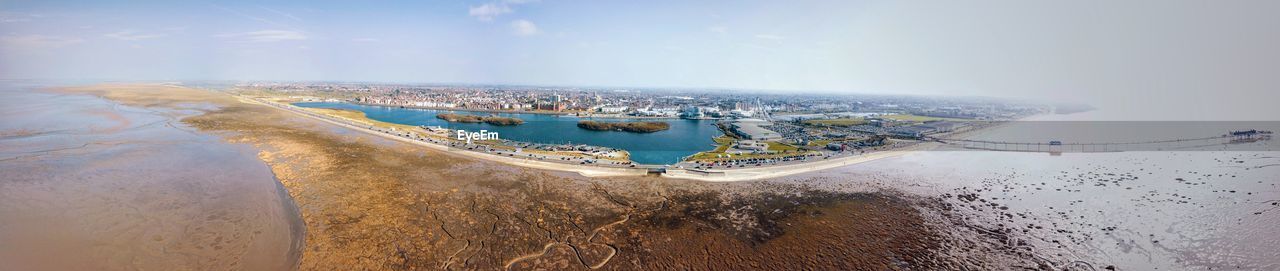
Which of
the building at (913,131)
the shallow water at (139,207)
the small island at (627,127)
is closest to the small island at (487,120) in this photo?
the small island at (627,127)

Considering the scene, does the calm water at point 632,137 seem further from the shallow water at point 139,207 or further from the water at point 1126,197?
the shallow water at point 139,207

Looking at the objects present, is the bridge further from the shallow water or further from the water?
the shallow water

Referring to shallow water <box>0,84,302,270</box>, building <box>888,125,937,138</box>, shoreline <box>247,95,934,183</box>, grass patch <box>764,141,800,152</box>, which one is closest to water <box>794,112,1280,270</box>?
shoreline <box>247,95,934,183</box>

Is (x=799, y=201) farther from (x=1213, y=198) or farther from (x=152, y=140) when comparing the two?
(x=152, y=140)

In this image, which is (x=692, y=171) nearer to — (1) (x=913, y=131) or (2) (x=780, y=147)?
(2) (x=780, y=147)

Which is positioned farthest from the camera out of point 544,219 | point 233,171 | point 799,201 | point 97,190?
point 233,171

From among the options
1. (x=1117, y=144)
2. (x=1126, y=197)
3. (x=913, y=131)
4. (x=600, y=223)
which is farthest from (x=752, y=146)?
(x=1117, y=144)

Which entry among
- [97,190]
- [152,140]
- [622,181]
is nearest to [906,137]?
[622,181]
